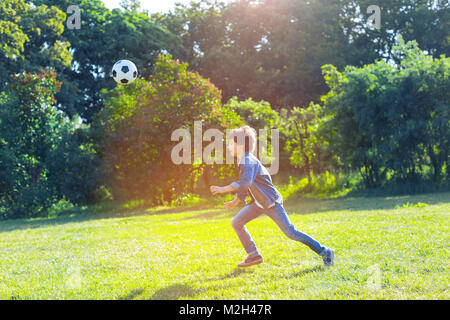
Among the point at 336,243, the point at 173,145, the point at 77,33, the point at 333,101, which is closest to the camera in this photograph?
the point at 336,243

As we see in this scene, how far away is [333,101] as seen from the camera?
17.5 m

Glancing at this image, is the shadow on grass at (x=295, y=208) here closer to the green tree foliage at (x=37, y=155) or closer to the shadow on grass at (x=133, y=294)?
the green tree foliage at (x=37, y=155)

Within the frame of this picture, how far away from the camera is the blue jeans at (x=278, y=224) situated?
5.53 m

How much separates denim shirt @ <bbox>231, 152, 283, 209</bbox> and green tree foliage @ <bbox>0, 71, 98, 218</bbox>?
12.8 metres

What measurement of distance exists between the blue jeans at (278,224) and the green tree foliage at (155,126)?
1052cm

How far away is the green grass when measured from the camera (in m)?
4.64

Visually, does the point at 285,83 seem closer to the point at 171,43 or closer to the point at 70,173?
the point at 171,43

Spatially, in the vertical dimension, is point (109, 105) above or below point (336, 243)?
above

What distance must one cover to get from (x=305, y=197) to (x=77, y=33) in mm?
18593

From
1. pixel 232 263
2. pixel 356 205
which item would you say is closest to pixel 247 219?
pixel 232 263

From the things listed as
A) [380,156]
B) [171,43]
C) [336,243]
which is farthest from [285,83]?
[336,243]

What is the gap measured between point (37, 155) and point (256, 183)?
1445cm

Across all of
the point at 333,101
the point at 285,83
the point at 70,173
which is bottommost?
the point at 70,173
